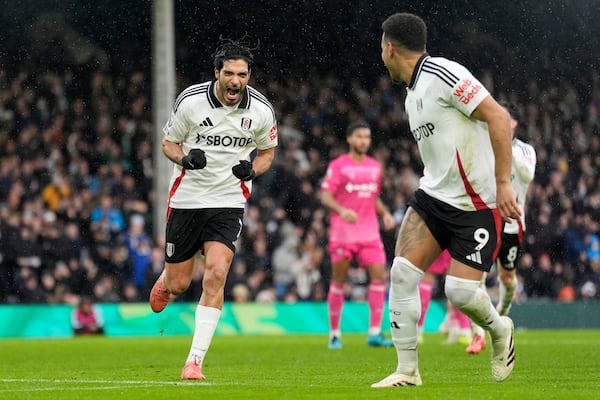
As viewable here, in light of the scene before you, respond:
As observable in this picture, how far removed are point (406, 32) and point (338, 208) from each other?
22.5 feet

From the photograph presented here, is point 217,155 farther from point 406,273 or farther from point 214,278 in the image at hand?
point 406,273

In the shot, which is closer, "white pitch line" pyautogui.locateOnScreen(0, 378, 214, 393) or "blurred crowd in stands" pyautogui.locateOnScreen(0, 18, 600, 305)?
"white pitch line" pyautogui.locateOnScreen(0, 378, 214, 393)

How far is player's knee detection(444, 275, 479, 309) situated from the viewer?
7.84 m

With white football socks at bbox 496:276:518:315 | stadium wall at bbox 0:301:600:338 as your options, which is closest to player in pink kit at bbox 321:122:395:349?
white football socks at bbox 496:276:518:315

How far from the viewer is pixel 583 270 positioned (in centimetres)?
2455

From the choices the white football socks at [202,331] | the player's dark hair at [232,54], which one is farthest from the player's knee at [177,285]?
the player's dark hair at [232,54]

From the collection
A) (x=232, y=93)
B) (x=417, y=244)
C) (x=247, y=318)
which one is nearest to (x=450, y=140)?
(x=417, y=244)

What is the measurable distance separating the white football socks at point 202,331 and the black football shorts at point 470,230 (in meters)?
1.87

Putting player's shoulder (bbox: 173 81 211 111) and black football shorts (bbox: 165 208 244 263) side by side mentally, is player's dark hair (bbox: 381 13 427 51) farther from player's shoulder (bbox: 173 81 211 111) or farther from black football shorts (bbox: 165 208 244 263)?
black football shorts (bbox: 165 208 244 263)

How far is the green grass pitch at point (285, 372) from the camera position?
24.6ft

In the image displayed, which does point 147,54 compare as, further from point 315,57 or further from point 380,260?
point 380,260

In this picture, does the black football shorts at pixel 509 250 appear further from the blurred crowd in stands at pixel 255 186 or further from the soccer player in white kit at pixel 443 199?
the blurred crowd in stands at pixel 255 186

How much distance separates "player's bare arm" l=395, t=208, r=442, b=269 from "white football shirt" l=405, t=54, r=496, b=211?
23 cm

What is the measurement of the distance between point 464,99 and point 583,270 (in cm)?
1764
